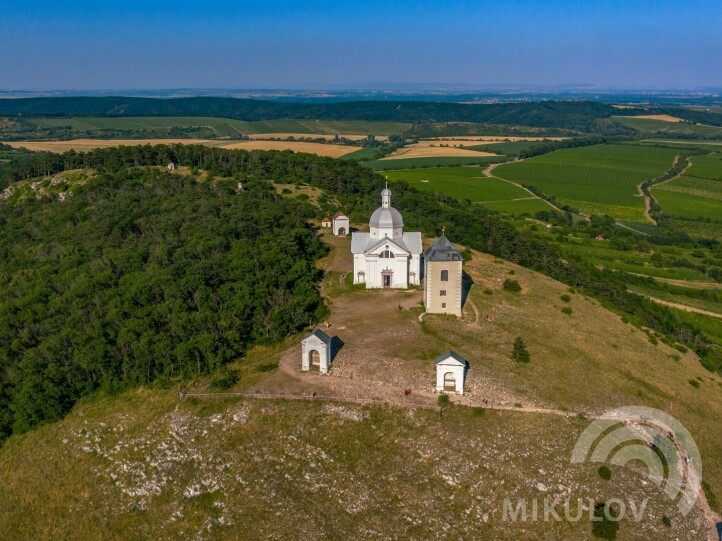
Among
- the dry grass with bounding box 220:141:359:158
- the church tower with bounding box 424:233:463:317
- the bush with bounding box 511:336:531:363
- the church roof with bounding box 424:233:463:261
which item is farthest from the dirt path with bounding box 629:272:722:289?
the dry grass with bounding box 220:141:359:158

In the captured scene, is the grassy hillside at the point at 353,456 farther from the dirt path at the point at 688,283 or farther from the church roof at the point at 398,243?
the dirt path at the point at 688,283

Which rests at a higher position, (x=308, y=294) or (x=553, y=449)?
(x=308, y=294)

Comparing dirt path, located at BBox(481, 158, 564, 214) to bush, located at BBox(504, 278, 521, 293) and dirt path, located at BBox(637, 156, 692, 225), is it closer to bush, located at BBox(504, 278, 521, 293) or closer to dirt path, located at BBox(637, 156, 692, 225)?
dirt path, located at BBox(637, 156, 692, 225)

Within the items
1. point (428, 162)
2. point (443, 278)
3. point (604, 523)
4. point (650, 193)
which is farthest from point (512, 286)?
point (428, 162)

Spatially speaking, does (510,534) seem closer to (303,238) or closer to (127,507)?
(127,507)

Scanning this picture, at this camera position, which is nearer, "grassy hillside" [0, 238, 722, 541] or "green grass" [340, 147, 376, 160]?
"grassy hillside" [0, 238, 722, 541]

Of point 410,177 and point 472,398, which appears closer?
point 472,398

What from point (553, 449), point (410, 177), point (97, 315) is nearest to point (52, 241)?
point (97, 315)
